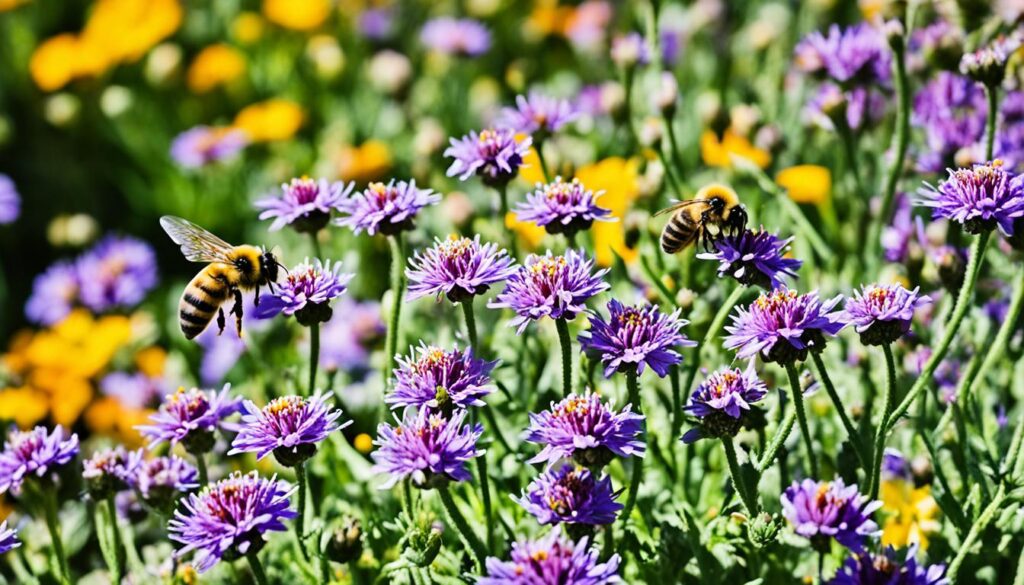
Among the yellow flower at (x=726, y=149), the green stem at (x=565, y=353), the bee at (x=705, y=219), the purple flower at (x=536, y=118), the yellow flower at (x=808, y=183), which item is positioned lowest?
the green stem at (x=565, y=353)

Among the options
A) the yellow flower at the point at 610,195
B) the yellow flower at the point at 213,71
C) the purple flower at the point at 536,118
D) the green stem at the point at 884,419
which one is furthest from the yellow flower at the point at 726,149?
the yellow flower at the point at 213,71

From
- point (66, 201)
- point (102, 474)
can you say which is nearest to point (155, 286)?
point (66, 201)

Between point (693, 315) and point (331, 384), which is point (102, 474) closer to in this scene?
point (331, 384)

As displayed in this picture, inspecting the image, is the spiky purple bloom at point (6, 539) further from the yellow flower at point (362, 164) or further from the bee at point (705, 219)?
the yellow flower at point (362, 164)

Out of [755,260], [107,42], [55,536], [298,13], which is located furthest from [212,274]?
[107,42]

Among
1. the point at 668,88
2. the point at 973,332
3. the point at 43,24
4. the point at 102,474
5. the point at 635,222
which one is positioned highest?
the point at 43,24
